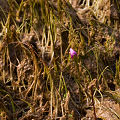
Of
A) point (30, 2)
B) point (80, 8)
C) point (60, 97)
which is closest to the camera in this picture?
point (60, 97)

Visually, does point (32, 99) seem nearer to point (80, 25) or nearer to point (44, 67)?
point (44, 67)

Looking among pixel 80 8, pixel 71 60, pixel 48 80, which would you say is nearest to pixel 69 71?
pixel 71 60

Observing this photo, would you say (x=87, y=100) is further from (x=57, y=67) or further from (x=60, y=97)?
(x=57, y=67)

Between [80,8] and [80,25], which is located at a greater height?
[80,8]

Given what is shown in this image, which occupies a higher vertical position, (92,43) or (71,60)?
(92,43)

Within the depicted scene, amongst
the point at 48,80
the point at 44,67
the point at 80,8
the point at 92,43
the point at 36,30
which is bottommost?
the point at 48,80

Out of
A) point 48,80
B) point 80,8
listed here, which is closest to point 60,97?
point 48,80

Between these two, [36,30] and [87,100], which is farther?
[36,30]

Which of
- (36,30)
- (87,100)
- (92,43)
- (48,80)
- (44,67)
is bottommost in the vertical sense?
(87,100)

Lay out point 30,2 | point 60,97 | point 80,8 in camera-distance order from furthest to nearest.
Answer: point 80,8 < point 30,2 < point 60,97
